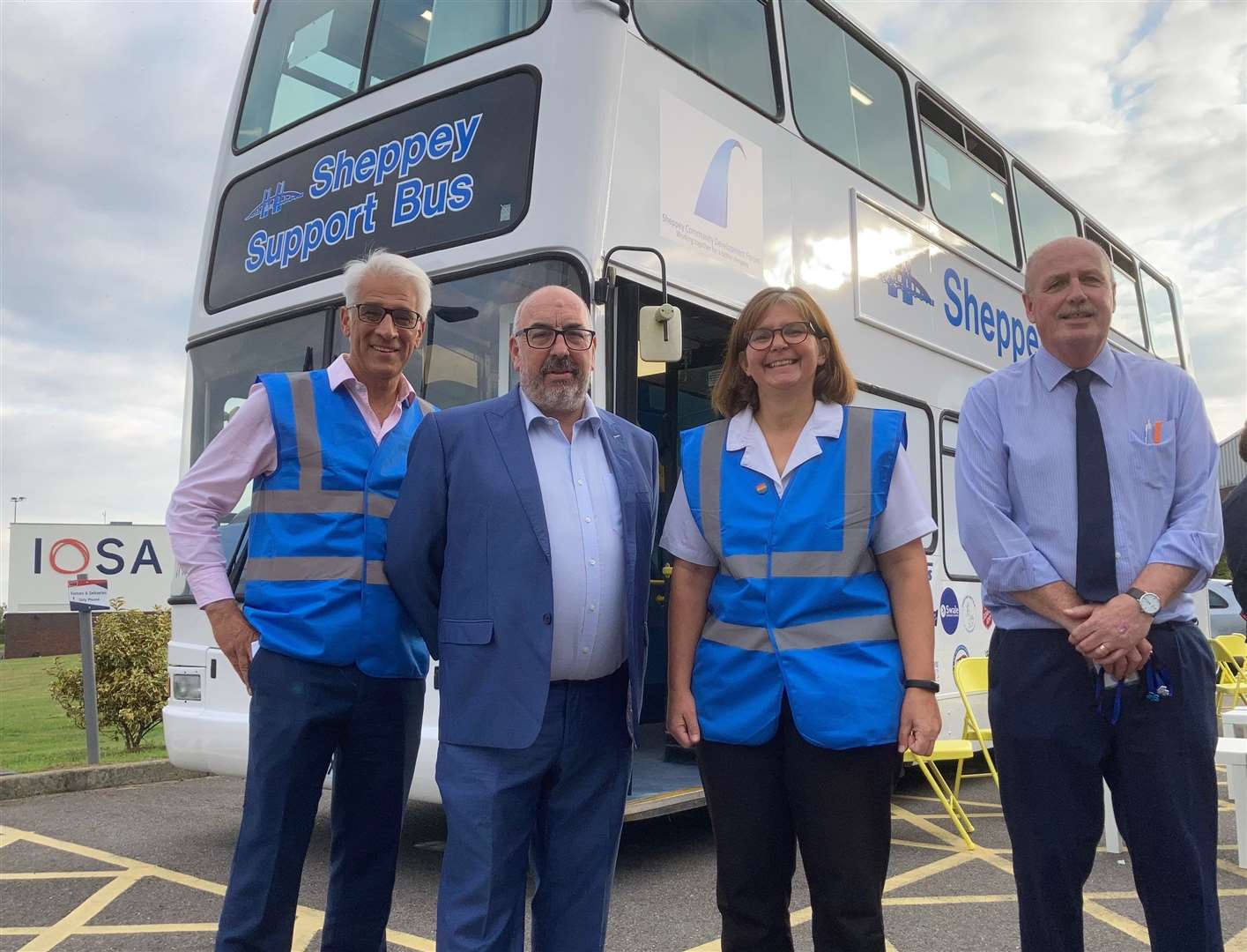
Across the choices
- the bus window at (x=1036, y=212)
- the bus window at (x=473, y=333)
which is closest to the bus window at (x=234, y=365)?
the bus window at (x=473, y=333)

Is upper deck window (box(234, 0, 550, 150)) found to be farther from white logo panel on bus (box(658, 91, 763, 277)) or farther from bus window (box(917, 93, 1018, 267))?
bus window (box(917, 93, 1018, 267))

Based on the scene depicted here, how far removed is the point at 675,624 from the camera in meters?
2.50

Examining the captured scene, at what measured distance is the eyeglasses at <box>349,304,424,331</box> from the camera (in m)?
2.71

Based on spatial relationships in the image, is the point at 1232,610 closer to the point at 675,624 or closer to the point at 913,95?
the point at 913,95

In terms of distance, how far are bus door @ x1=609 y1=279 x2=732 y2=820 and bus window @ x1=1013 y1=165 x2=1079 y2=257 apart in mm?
3637

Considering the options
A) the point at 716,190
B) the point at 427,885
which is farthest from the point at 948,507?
the point at 427,885

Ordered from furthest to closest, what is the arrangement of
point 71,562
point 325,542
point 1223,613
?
point 1223,613, point 71,562, point 325,542

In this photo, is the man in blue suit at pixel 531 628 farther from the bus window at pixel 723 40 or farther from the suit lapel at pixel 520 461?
the bus window at pixel 723 40

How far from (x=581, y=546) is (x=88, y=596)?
584 cm

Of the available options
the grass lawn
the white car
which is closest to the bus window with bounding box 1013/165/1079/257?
the grass lawn

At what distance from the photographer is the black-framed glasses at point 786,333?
243 centimetres

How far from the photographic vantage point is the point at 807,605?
2303 mm

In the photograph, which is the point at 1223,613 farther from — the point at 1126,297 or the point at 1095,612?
the point at 1095,612

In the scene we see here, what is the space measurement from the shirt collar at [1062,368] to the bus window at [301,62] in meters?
3.83
